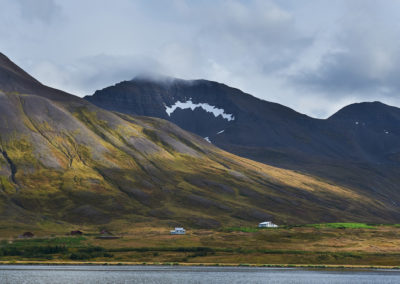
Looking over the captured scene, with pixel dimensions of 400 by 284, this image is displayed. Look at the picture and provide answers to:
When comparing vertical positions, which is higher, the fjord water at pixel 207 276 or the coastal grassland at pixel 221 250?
the coastal grassland at pixel 221 250

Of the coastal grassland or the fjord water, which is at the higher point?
the coastal grassland

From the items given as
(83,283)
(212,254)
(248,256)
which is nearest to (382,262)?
(248,256)

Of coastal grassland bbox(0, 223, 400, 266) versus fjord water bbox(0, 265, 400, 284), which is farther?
coastal grassland bbox(0, 223, 400, 266)

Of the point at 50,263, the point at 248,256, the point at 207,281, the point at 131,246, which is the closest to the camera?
the point at 207,281

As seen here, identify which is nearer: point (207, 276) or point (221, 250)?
point (207, 276)

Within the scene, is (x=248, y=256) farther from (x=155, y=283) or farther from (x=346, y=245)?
(x=155, y=283)

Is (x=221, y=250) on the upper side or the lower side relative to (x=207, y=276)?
upper

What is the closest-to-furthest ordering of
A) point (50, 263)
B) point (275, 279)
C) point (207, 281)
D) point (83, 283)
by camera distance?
point (83, 283), point (207, 281), point (275, 279), point (50, 263)

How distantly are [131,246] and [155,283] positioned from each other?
7931cm

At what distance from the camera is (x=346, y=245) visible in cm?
18138

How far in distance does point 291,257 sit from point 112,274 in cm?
5999

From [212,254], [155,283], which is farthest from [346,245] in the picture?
[155,283]

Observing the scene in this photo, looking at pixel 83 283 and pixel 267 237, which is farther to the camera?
pixel 267 237

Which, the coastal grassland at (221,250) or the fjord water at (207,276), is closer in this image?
the fjord water at (207,276)
